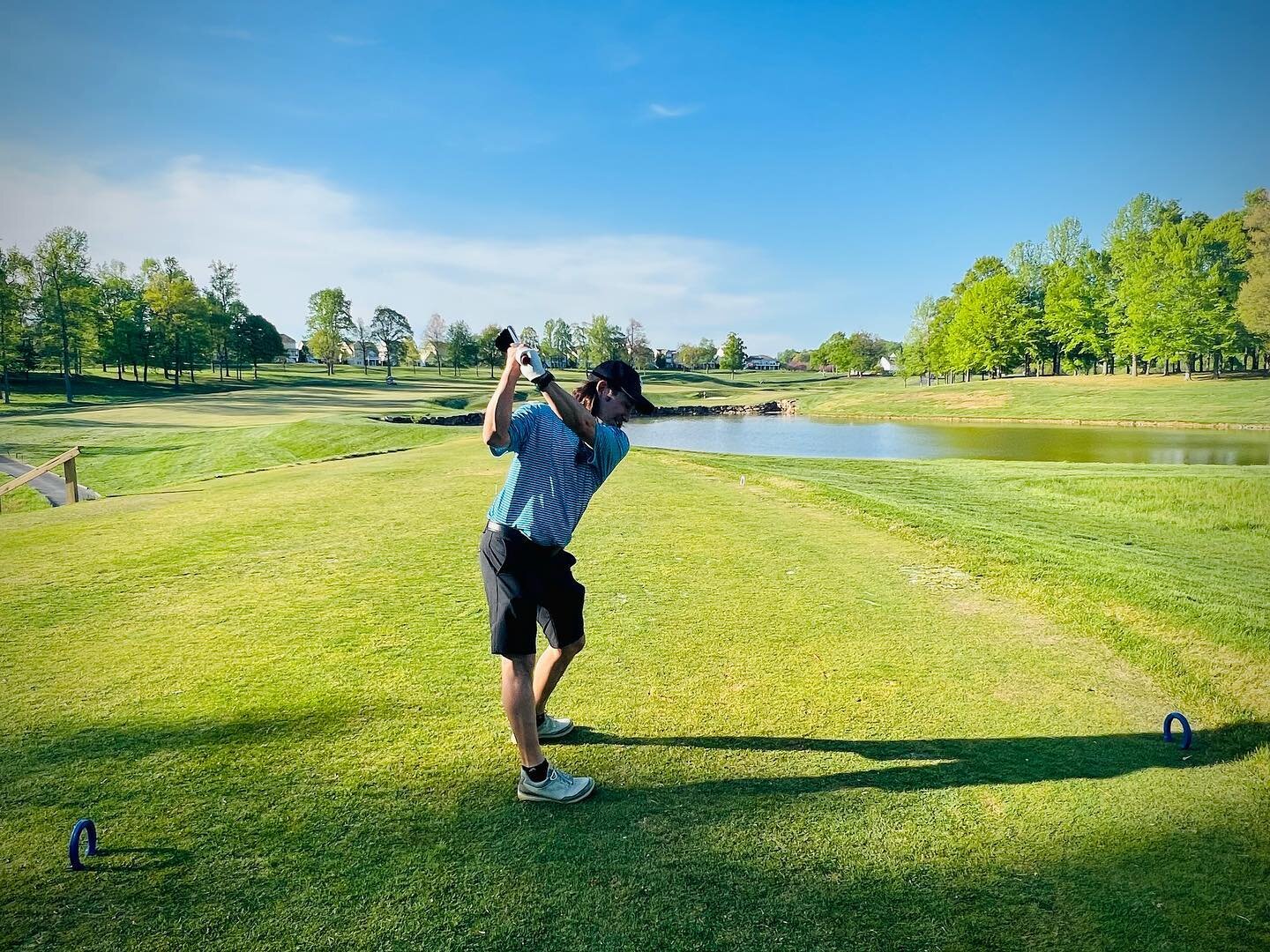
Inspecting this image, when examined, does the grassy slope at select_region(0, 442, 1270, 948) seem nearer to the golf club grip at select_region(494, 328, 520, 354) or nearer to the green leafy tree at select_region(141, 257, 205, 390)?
the golf club grip at select_region(494, 328, 520, 354)

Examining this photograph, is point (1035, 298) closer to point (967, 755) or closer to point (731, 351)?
point (731, 351)

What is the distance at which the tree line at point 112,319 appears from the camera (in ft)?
179

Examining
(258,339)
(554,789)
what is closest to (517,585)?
(554,789)

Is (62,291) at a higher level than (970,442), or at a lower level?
higher

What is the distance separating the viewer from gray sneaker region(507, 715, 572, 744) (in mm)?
4406

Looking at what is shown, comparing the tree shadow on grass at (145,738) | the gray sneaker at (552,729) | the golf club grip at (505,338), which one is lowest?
the gray sneaker at (552,729)

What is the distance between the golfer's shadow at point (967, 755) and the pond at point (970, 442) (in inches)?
1123

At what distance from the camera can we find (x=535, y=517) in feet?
12.6

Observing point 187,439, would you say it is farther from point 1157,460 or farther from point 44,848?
point 1157,460

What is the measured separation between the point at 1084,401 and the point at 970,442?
2227 cm

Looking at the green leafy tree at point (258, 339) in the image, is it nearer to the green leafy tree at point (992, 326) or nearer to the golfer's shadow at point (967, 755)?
the green leafy tree at point (992, 326)

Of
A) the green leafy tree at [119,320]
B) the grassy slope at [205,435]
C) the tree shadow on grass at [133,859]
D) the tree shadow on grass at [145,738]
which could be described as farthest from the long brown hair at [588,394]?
the green leafy tree at [119,320]

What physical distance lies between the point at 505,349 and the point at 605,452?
32.6 inches

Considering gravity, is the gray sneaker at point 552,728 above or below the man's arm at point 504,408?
below
